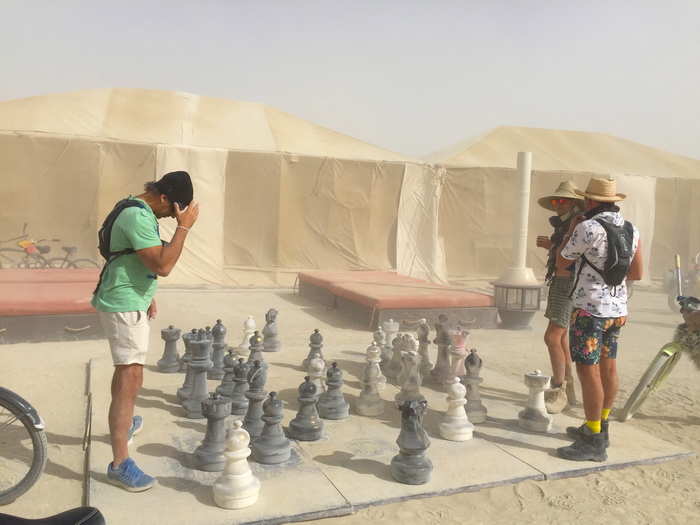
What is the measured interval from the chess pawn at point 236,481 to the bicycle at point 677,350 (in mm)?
2663

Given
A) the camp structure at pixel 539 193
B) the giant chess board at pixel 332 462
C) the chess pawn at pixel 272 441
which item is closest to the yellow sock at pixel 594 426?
the giant chess board at pixel 332 462

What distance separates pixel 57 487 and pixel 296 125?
11.8 metres

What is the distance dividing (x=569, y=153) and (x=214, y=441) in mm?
14733

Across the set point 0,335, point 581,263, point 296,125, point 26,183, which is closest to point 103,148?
point 26,183

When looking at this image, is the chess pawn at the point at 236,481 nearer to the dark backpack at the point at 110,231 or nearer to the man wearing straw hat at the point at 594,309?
the dark backpack at the point at 110,231

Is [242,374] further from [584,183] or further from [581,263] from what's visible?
[584,183]

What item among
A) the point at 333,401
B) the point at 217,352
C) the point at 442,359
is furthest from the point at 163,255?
the point at 442,359

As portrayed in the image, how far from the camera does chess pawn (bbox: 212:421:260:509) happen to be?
255 centimetres

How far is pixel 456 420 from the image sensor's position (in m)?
3.48

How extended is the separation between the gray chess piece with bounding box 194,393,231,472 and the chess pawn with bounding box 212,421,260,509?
0.29 metres

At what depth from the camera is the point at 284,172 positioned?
1173cm

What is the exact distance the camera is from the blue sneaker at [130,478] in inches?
105

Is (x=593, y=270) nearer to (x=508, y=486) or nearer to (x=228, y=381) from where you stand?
(x=508, y=486)

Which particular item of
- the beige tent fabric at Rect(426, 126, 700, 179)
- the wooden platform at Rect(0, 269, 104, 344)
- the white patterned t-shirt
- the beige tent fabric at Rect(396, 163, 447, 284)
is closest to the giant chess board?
the white patterned t-shirt
